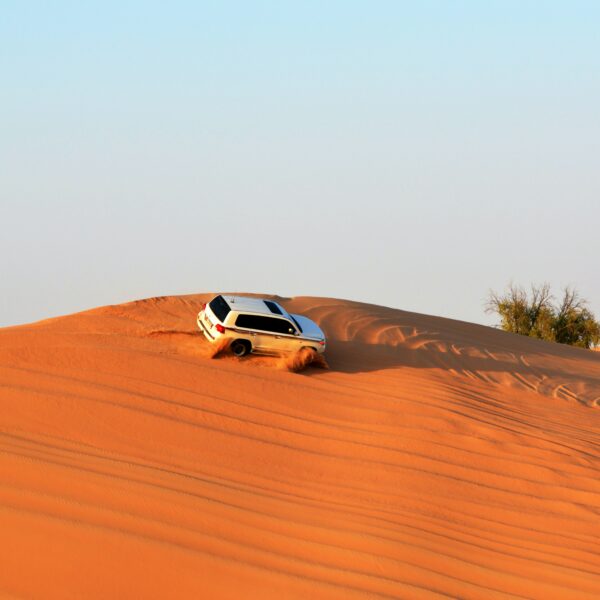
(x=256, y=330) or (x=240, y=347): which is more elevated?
(x=256, y=330)

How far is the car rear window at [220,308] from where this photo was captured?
532 inches

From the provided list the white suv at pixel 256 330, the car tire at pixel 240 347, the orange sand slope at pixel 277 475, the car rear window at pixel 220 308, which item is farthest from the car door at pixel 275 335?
the car rear window at pixel 220 308

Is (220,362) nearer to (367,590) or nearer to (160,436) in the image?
(160,436)

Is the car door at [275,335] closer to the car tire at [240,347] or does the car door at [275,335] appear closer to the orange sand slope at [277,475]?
the car tire at [240,347]

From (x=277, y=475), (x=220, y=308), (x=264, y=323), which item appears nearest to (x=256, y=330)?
(x=264, y=323)

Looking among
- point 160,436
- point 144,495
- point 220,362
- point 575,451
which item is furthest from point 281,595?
point 220,362

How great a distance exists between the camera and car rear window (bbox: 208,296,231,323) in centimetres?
1352

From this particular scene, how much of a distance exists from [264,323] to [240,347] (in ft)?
1.66

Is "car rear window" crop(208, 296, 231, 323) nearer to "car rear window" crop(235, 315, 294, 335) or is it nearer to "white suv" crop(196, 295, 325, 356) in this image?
"white suv" crop(196, 295, 325, 356)

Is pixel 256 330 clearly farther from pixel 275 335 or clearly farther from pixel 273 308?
pixel 273 308

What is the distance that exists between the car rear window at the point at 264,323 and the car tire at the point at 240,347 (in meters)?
0.25

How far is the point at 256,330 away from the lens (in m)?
13.5

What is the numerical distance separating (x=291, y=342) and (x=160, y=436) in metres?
4.57

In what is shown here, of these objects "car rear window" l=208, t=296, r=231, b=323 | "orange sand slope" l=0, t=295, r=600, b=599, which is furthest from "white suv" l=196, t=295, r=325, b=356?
"orange sand slope" l=0, t=295, r=600, b=599
